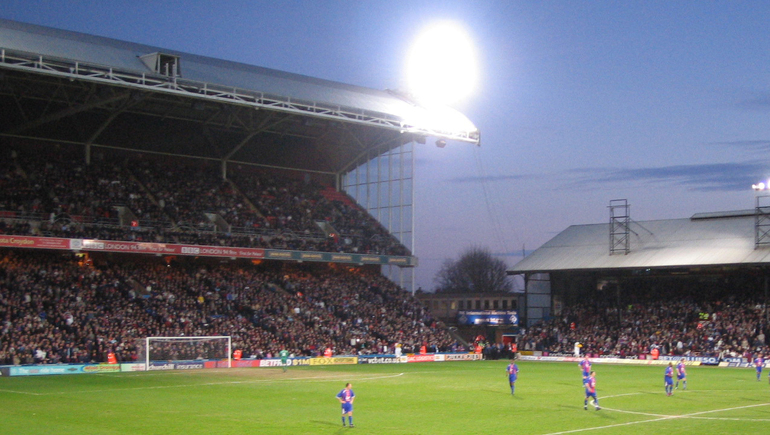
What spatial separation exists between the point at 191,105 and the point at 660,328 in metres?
37.4

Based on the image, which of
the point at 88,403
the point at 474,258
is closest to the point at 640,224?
the point at 88,403

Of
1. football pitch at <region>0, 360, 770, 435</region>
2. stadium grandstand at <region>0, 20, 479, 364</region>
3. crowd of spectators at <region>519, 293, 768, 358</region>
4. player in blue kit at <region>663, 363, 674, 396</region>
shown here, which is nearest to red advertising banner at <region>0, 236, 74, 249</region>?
stadium grandstand at <region>0, 20, 479, 364</region>

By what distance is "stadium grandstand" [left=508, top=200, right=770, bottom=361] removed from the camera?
57.4 metres

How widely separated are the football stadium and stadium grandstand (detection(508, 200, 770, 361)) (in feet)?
0.68

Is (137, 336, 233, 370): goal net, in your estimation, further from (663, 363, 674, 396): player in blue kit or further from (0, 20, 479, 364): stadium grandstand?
(663, 363, 674, 396): player in blue kit

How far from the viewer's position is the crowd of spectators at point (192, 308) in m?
44.7

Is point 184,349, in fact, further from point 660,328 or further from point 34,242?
point 660,328

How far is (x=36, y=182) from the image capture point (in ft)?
170

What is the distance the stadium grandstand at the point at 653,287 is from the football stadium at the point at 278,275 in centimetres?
21

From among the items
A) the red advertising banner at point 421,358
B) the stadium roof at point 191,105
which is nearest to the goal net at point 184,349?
the red advertising banner at point 421,358

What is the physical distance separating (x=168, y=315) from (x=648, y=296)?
37.6 m

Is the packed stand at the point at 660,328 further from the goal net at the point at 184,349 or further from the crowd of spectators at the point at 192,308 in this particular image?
the goal net at the point at 184,349

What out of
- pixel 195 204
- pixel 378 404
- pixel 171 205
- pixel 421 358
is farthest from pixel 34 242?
pixel 421 358

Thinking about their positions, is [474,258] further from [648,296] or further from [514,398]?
[514,398]
